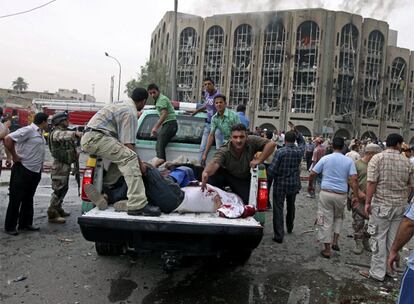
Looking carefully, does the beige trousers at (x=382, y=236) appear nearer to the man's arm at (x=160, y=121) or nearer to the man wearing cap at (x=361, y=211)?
the man wearing cap at (x=361, y=211)

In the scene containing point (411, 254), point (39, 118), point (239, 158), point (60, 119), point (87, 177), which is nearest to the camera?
point (411, 254)

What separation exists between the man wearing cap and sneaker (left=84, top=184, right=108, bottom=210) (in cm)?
379

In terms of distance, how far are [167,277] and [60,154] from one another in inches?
117

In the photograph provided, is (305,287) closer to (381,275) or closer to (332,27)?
(381,275)

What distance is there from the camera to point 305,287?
4324 mm

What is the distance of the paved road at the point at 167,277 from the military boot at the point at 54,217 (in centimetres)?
47

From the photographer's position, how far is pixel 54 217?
6.45 m

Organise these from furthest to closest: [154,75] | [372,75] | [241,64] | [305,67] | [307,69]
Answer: [241,64] → [372,75] → [305,67] → [307,69] → [154,75]

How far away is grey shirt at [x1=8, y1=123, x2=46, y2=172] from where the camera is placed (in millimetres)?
5556

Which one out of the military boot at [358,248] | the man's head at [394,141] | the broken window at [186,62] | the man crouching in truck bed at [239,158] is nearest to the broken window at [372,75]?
the broken window at [186,62]

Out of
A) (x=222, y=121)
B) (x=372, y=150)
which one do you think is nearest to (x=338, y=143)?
(x=372, y=150)

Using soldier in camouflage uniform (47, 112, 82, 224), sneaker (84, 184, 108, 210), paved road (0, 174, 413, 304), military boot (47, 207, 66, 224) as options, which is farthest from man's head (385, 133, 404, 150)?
military boot (47, 207, 66, 224)

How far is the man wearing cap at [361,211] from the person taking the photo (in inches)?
226

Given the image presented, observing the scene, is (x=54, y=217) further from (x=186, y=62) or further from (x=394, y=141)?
(x=186, y=62)
